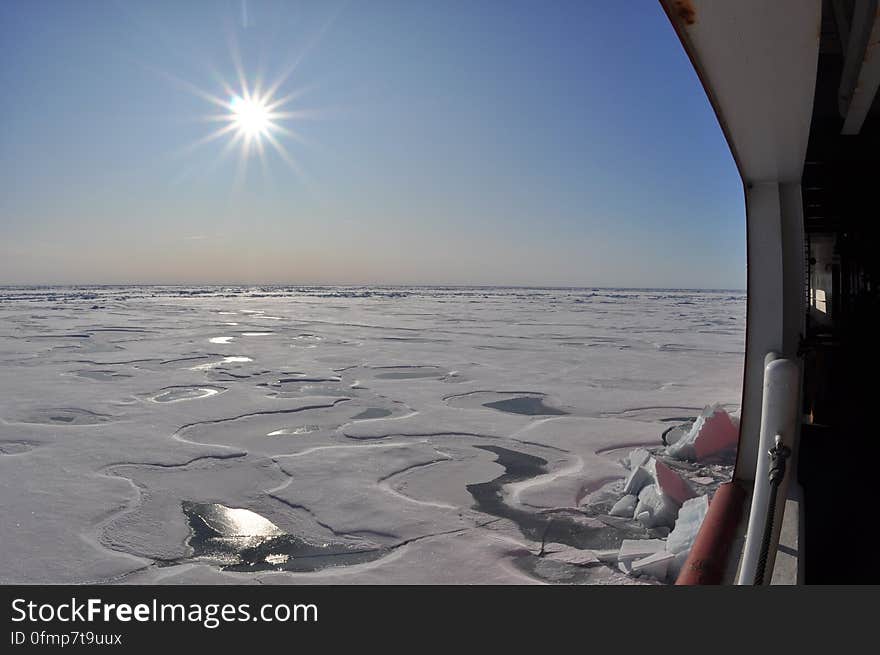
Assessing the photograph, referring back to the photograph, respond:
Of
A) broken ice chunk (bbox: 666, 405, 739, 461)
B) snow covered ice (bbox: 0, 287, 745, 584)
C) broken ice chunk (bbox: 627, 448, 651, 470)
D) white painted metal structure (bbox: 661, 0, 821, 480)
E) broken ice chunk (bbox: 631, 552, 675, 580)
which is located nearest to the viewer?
white painted metal structure (bbox: 661, 0, 821, 480)

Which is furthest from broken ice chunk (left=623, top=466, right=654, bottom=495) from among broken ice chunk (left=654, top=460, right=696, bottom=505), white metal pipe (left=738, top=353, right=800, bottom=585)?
white metal pipe (left=738, top=353, right=800, bottom=585)

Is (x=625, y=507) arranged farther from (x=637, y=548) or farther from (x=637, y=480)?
(x=637, y=548)

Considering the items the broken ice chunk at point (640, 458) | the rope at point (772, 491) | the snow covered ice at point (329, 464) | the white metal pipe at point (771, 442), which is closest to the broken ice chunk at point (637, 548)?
the snow covered ice at point (329, 464)

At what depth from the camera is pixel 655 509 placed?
11.8 feet

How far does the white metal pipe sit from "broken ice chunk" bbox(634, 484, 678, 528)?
1.94 metres

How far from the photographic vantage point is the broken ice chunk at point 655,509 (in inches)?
139

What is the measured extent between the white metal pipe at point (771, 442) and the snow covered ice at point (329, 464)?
1.39 metres

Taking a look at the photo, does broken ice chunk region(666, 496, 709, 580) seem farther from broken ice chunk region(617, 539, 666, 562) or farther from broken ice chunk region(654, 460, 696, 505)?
broken ice chunk region(654, 460, 696, 505)

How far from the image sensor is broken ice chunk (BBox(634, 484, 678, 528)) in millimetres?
3523

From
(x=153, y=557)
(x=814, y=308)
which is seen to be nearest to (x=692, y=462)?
(x=153, y=557)

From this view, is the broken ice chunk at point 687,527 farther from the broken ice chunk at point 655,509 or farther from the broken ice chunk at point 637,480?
the broken ice chunk at point 637,480

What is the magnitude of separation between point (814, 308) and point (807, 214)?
875 cm

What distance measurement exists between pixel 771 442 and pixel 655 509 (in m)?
2.09

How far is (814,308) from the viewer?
1575cm
